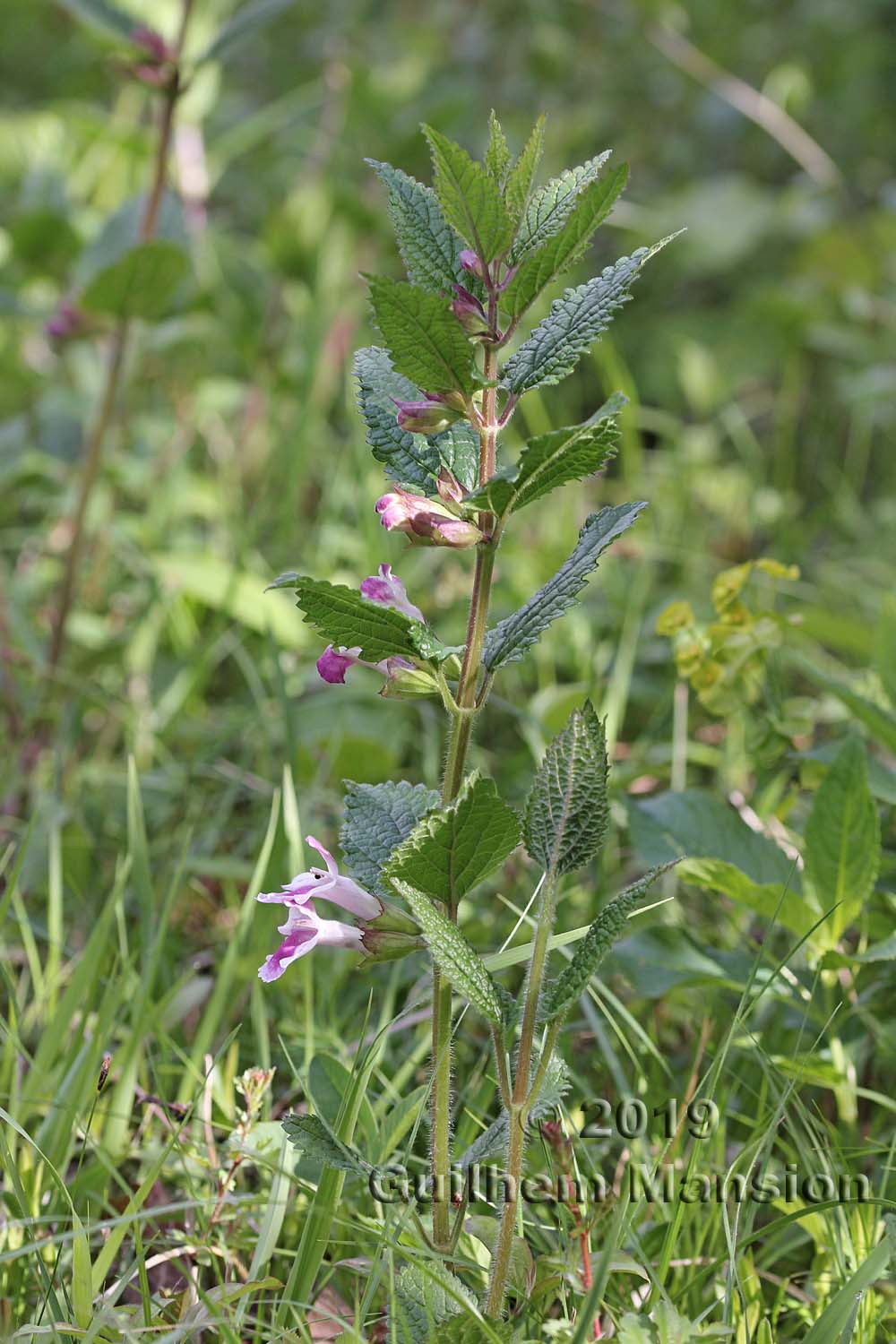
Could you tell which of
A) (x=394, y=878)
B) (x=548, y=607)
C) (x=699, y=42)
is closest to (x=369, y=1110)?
(x=394, y=878)

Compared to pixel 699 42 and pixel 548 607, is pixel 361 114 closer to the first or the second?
pixel 699 42

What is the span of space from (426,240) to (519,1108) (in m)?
0.55

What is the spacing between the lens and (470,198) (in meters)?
0.75

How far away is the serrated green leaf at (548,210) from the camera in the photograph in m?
0.80

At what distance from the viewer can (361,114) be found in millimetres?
2678

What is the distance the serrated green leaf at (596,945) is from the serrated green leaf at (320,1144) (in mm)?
157

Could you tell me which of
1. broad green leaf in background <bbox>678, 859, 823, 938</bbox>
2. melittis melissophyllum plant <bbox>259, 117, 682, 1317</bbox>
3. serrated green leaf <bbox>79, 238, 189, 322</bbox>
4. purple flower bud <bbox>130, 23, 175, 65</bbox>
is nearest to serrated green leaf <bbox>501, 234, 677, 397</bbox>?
melittis melissophyllum plant <bbox>259, 117, 682, 1317</bbox>

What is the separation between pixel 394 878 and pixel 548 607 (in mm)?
194

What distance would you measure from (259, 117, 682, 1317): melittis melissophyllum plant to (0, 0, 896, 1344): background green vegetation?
0.49ft

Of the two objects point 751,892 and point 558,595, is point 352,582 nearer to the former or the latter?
point 751,892

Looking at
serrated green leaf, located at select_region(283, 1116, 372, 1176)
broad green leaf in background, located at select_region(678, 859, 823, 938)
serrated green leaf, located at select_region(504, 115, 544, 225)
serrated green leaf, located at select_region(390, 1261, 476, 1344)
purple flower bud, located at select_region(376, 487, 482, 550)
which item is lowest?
serrated green leaf, located at select_region(390, 1261, 476, 1344)

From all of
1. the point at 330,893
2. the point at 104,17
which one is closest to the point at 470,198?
the point at 330,893

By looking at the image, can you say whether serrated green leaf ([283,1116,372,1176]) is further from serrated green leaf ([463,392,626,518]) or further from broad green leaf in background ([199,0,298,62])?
broad green leaf in background ([199,0,298,62])

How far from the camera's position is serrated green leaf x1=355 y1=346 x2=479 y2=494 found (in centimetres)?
85
